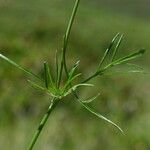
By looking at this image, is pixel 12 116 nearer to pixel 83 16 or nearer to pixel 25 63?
pixel 25 63

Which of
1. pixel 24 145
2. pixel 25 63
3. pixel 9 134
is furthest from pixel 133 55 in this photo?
Answer: pixel 25 63

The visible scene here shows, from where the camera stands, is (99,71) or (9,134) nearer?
(99,71)

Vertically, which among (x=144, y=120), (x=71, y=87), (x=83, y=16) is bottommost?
(x=83, y=16)

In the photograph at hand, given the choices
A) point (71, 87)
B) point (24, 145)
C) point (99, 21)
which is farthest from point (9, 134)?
point (99, 21)

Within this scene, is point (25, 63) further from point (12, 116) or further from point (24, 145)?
point (24, 145)

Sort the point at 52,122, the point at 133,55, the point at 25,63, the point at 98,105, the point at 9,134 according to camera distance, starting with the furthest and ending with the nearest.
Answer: the point at 25,63
the point at 98,105
the point at 52,122
the point at 9,134
the point at 133,55

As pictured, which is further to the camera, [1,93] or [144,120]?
[144,120]

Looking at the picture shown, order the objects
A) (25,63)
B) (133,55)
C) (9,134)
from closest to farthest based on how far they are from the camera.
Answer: (133,55) < (9,134) < (25,63)

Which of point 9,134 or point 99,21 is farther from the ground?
point 9,134

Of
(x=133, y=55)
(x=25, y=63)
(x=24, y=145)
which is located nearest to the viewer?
(x=133, y=55)
